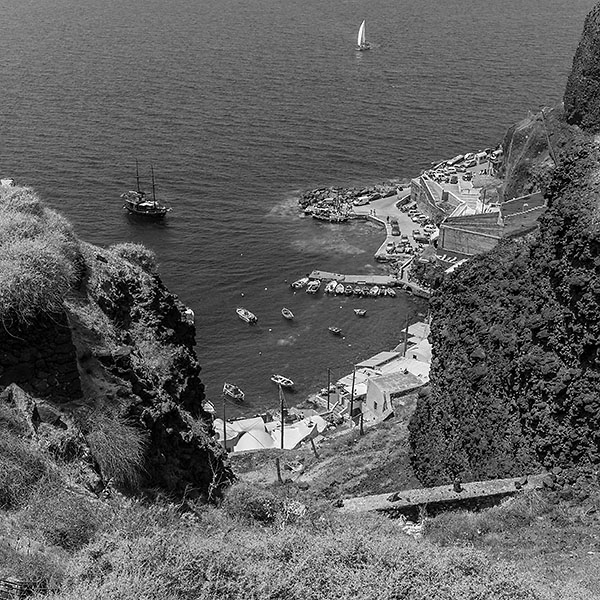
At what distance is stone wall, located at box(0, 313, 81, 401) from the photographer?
14289 millimetres

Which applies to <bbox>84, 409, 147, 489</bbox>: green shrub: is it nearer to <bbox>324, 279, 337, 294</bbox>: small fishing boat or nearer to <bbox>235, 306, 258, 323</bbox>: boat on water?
<bbox>235, 306, 258, 323</bbox>: boat on water

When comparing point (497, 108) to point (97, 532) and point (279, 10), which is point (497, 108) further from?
point (97, 532)

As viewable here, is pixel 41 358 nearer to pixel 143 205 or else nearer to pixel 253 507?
pixel 253 507

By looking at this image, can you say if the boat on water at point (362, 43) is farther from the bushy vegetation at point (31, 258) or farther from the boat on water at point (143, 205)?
the bushy vegetation at point (31, 258)

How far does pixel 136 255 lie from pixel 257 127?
7909cm

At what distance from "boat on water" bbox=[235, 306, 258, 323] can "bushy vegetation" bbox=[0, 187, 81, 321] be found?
41751mm

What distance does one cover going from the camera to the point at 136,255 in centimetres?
2336

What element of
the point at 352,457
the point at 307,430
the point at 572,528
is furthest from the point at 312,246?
the point at 572,528

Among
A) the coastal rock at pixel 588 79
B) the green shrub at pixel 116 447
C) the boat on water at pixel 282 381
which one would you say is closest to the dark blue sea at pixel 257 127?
the boat on water at pixel 282 381

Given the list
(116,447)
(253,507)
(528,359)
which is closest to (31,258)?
(116,447)

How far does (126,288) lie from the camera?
2091cm

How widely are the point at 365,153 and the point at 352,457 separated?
68826mm

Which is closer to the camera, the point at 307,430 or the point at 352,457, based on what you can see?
the point at 352,457

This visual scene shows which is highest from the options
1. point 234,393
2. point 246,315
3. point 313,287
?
point 313,287
